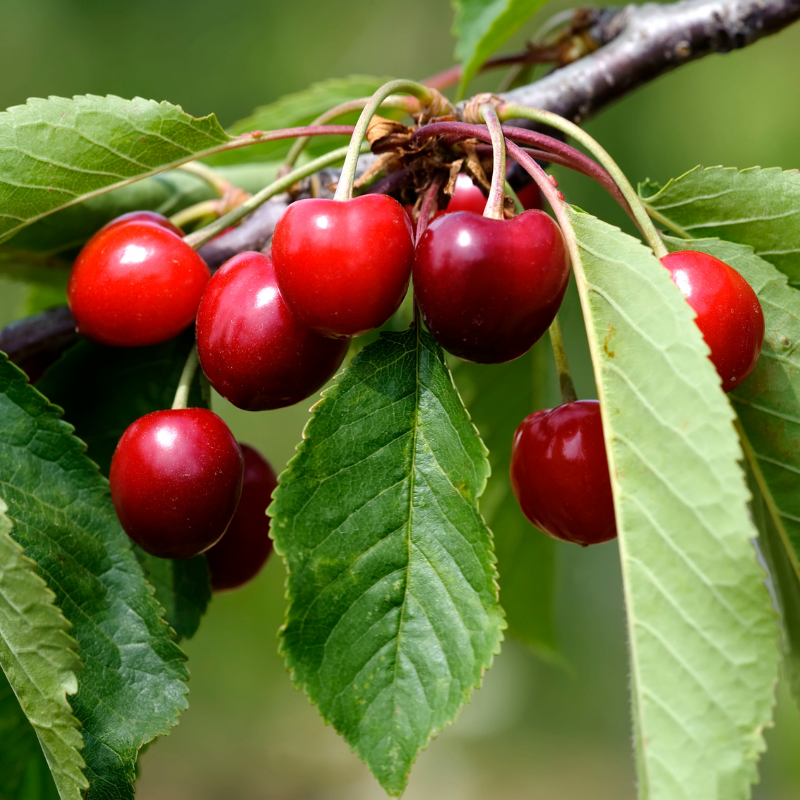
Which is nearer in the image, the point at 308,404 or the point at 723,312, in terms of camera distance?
the point at 723,312

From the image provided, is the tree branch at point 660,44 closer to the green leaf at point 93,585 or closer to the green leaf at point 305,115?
the green leaf at point 305,115

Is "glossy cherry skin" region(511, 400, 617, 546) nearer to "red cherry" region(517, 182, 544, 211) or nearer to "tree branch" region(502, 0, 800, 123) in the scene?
"red cherry" region(517, 182, 544, 211)

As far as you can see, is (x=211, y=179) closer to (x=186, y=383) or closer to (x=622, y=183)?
(x=186, y=383)

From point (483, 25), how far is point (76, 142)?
908 millimetres

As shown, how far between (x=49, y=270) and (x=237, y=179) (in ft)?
1.12

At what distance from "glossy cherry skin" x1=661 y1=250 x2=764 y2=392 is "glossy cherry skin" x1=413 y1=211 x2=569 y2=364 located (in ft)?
0.41

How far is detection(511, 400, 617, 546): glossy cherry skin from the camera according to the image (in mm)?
757

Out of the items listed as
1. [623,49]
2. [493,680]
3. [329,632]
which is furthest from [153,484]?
[493,680]

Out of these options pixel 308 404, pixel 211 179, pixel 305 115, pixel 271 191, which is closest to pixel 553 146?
pixel 271 191

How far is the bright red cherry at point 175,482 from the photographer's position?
2.55 feet

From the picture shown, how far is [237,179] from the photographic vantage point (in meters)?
1.33

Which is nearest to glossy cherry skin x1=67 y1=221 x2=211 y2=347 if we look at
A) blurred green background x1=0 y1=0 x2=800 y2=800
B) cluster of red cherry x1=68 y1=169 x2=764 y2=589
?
cluster of red cherry x1=68 y1=169 x2=764 y2=589

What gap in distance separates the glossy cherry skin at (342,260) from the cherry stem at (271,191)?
0.56 feet

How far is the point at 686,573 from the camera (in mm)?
604
